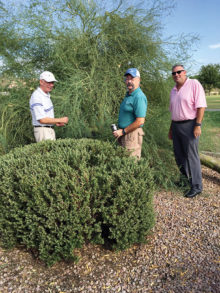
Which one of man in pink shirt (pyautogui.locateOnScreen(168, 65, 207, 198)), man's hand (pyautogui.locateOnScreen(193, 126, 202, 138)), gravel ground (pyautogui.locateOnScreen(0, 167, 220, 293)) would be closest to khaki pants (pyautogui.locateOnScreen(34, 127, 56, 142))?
gravel ground (pyautogui.locateOnScreen(0, 167, 220, 293))

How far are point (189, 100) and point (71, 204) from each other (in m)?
2.17

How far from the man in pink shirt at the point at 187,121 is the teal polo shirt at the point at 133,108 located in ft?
2.35

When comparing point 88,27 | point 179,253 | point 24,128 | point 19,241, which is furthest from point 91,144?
point 88,27

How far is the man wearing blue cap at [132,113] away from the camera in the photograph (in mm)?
2797

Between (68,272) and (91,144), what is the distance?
4.64 ft

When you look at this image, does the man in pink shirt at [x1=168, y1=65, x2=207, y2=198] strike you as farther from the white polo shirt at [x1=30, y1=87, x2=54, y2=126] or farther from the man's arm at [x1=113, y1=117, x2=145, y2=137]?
the white polo shirt at [x1=30, y1=87, x2=54, y2=126]

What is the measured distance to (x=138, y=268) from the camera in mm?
2176

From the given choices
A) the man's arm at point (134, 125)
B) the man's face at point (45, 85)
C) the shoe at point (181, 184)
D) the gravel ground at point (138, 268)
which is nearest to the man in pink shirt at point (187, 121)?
the shoe at point (181, 184)

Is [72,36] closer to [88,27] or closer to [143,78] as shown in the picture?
[88,27]

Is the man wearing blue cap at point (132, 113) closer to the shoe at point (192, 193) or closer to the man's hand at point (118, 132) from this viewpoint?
the man's hand at point (118, 132)

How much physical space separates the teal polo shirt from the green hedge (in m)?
0.72

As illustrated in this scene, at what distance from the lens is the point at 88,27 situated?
427cm

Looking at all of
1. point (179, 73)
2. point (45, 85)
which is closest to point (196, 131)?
point (179, 73)

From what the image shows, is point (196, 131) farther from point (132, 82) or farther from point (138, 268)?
point (138, 268)
